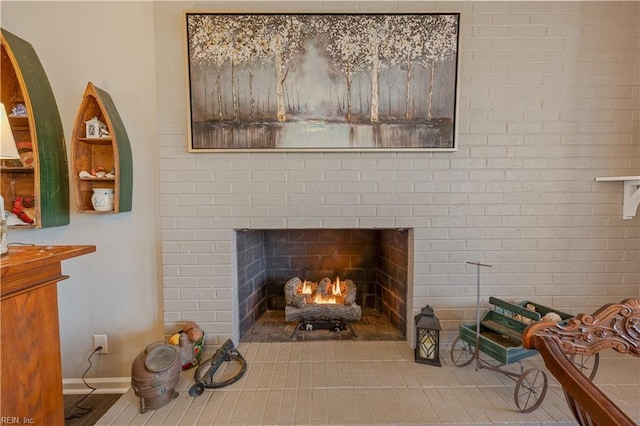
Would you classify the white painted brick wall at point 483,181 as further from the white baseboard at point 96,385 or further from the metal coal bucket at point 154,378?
the white baseboard at point 96,385

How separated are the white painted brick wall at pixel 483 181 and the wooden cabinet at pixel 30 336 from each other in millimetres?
657

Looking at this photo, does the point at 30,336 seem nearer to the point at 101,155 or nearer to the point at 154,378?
the point at 154,378

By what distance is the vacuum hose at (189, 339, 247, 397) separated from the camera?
1444mm

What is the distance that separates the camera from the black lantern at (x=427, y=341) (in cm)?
162

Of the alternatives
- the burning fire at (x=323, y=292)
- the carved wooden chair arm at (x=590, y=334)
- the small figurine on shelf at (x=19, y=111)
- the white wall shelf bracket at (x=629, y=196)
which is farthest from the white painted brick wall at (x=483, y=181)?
the carved wooden chair arm at (x=590, y=334)

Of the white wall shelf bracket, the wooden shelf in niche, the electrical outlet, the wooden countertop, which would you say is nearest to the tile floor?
the electrical outlet

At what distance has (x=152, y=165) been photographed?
1.77 m

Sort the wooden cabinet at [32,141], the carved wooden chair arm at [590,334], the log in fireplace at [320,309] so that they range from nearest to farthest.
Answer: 1. the carved wooden chair arm at [590,334]
2. the wooden cabinet at [32,141]
3. the log in fireplace at [320,309]

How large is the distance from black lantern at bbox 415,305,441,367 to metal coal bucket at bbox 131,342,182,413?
125 cm

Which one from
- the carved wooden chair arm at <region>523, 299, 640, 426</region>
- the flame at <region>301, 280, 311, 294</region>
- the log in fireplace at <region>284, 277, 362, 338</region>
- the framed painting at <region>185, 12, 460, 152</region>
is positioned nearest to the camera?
the carved wooden chair arm at <region>523, 299, 640, 426</region>

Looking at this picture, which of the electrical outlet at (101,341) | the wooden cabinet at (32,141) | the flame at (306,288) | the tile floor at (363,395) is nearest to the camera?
the tile floor at (363,395)

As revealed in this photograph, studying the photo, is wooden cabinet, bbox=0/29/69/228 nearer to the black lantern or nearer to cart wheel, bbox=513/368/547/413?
the black lantern

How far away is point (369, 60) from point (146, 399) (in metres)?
2.02

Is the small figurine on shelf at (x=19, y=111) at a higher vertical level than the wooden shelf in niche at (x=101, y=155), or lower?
higher
